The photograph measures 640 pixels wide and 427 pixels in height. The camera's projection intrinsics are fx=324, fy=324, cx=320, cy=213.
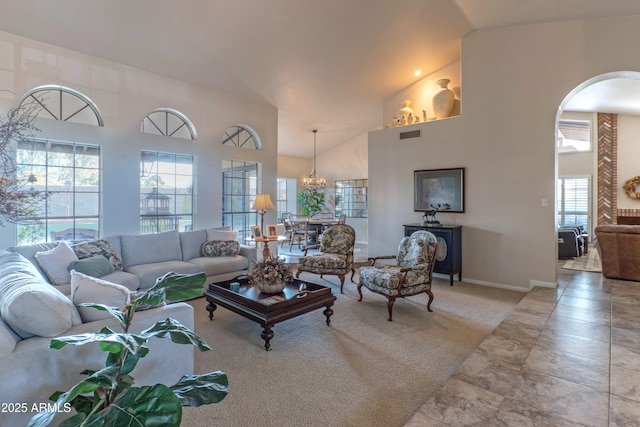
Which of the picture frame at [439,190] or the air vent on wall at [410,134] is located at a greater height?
the air vent on wall at [410,134]

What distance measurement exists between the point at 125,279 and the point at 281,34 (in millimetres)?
3865

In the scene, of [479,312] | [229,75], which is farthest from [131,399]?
[229,75]

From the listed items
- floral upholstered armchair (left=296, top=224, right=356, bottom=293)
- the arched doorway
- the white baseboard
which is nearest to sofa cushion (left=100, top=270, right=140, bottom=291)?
floral upholstered armchair (left=296, top=224, right=356, bottom=293)

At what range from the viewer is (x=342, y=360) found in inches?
108

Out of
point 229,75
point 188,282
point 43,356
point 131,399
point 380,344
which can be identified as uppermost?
point 229,75

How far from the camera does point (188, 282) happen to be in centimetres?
159

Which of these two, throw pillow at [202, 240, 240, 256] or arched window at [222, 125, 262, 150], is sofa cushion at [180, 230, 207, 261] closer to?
throw pillow at [202, 240, 240, 256]

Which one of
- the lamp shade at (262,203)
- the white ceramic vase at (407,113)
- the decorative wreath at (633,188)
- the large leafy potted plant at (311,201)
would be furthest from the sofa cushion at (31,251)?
the decorative wreath at (633,188)

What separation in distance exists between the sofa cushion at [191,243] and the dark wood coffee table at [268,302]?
4.85ft

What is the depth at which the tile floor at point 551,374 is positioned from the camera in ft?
6.35

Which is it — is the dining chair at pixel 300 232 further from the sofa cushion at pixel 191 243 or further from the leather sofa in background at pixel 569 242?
the leather sofa in background at pixel 569 242

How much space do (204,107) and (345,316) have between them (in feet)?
14.4

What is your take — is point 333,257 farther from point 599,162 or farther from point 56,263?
point 599,162

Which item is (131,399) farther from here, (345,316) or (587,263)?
(587,263)
